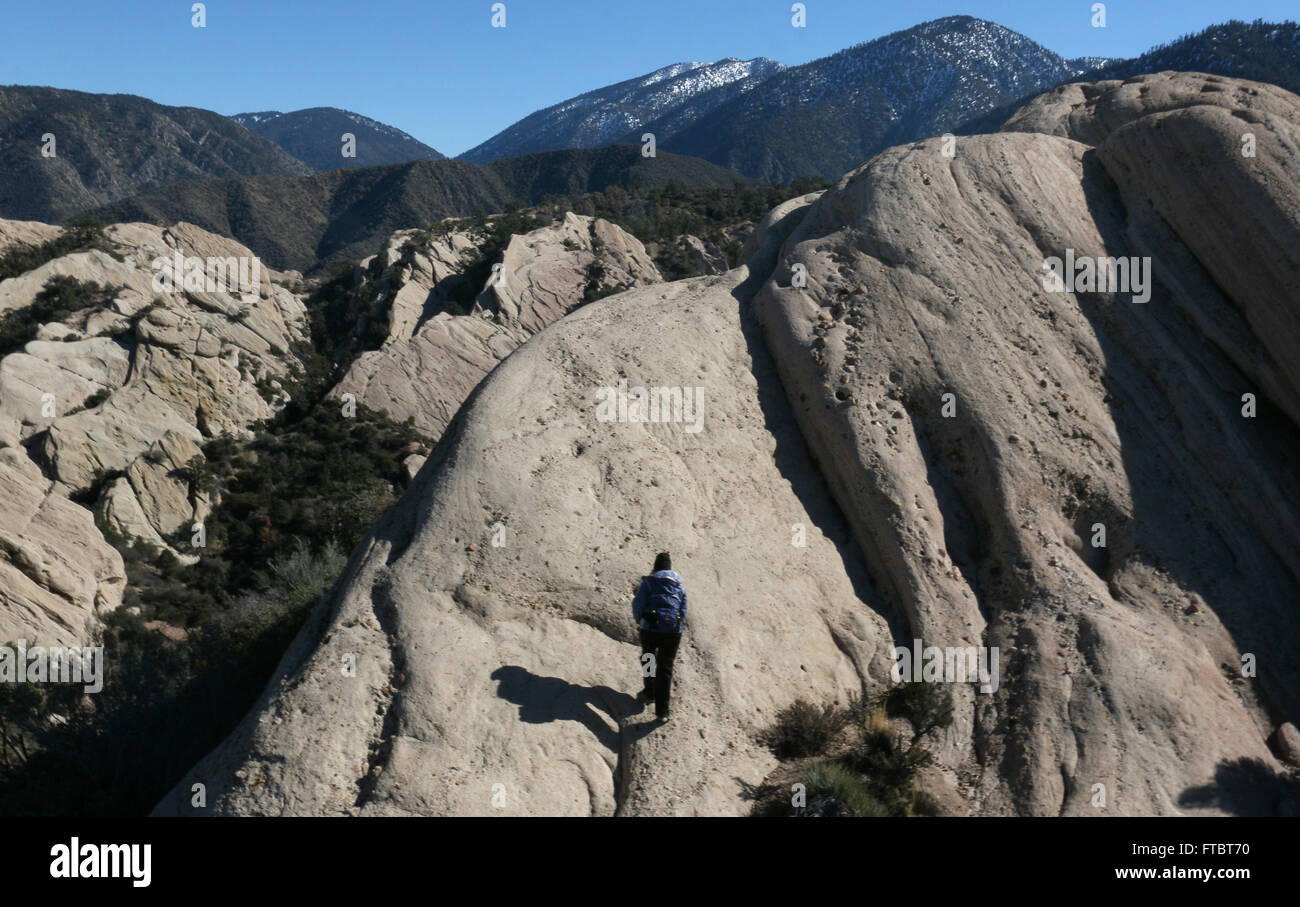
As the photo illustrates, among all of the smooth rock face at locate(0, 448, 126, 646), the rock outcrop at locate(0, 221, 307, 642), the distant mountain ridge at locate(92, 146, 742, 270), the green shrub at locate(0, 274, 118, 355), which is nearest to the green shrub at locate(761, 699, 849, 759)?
the smooth rock face at locate(0, 448, 126, 646)

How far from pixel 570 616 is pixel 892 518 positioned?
344cm

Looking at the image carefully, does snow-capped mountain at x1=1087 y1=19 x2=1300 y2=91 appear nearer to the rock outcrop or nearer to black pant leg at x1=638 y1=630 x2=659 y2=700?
the rock outcrop

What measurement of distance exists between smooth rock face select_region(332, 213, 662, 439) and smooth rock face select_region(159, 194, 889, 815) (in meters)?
21.3

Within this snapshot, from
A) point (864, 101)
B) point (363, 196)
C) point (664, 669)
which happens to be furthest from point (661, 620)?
point (864, 101)

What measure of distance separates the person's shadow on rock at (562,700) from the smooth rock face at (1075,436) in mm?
2941

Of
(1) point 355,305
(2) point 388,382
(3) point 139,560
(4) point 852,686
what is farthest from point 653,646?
(1) point 355,305

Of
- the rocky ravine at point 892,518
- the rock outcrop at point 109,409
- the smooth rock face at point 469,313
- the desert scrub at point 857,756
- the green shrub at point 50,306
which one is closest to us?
the desert scrub at point 857,756

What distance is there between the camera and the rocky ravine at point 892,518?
751 cm

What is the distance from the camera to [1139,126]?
1212 centimetres

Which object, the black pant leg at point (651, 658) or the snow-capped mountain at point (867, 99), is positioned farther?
the snow-capped mountain at point (867, 99)

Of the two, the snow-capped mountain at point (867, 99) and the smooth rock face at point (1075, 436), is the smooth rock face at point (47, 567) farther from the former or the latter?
the snow-capped mountain at point (867, 99)

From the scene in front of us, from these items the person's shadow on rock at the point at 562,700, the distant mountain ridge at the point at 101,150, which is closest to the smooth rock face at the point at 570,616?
the person's shadow on rock at the point at 562,700

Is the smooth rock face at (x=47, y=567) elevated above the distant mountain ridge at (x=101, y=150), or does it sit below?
below

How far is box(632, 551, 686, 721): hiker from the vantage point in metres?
7.59
